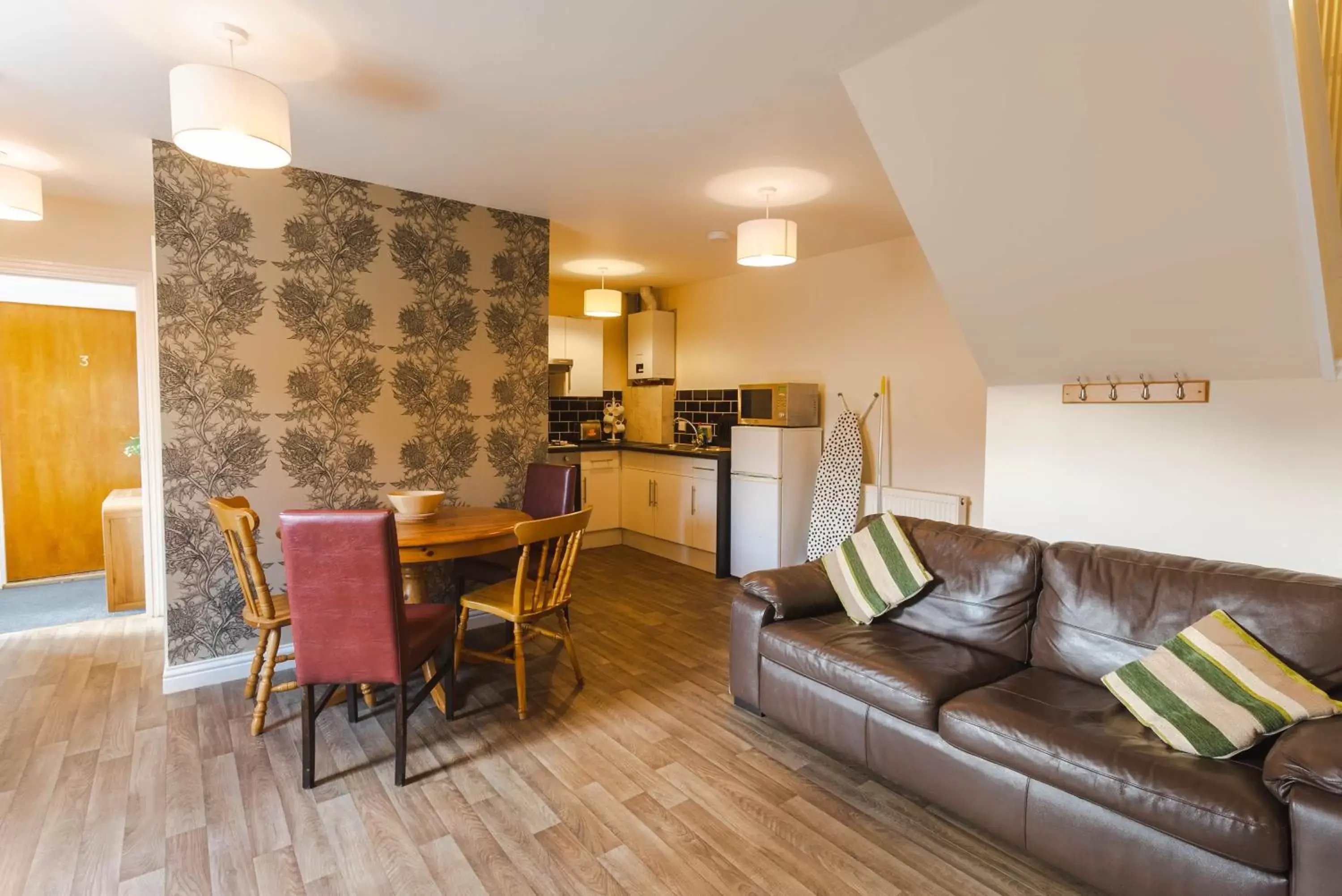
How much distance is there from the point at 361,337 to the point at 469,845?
257cm

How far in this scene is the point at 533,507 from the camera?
391 cm

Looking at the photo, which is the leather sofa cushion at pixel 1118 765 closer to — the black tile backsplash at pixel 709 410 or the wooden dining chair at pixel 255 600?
the wooden dining chair at pixel 255 600

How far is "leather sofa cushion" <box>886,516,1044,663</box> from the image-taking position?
8.10ft

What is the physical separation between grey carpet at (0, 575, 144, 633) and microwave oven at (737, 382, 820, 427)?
4.36 m

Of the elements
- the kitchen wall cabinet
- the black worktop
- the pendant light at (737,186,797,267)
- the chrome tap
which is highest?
the pendant light at (737,186,797,267)

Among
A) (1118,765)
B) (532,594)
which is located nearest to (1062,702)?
(1118,765)

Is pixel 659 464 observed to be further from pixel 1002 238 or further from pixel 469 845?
pixel 469 845

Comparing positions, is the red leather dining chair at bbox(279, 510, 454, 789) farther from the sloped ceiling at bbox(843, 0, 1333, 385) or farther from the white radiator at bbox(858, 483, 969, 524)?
the white radiator at bbox(858, 483, 969, 524)

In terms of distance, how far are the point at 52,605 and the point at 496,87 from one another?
462cm

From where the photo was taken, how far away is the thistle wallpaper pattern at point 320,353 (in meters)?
3.07

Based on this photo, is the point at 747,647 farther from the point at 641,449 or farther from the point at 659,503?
the point at 641,449

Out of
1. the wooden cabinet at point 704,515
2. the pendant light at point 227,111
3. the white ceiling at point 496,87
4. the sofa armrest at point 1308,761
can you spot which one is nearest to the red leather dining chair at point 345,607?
the pendant light at point 227,111

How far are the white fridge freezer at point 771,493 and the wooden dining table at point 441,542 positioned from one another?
2.01m

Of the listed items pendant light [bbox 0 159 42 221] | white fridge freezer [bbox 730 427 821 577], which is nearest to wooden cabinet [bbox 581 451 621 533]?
white fridge freezer [bbox 730 427 821 577]
